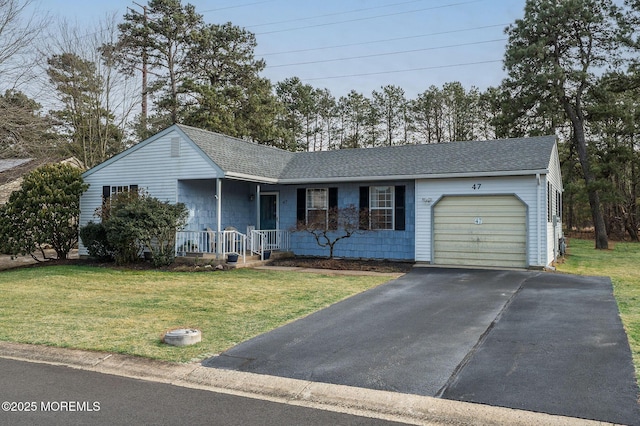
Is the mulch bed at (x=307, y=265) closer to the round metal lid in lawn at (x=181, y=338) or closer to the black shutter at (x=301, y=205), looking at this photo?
the black shutter at (x=301, y=205)

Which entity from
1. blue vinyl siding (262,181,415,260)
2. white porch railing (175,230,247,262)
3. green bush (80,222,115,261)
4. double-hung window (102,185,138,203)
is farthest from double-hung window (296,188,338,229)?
green bush (80,222,115,261)

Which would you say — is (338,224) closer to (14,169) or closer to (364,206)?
(364,206)

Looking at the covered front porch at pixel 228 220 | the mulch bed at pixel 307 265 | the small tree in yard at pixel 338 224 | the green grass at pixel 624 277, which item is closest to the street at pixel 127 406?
the green grass at pixel 624 277

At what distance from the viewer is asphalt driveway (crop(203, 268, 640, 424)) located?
4469 millimetres

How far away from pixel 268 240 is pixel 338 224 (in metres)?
2.57

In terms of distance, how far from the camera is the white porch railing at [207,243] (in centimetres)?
1505

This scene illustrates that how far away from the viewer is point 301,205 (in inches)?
669

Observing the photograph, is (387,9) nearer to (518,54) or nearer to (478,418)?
(518,54)

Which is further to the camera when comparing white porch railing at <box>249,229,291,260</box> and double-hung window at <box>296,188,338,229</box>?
double-hung window at <box>296,188,338,229</box>

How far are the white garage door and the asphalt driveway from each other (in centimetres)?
424

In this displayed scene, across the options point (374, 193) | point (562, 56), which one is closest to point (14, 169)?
point (374, 193)

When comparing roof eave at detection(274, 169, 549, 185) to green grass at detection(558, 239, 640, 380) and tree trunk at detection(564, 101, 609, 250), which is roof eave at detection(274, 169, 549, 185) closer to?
green grass at detection(558, 239, 640, 380)

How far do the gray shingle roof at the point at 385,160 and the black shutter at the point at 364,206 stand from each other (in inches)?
22.3

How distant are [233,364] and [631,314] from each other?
629 cm
